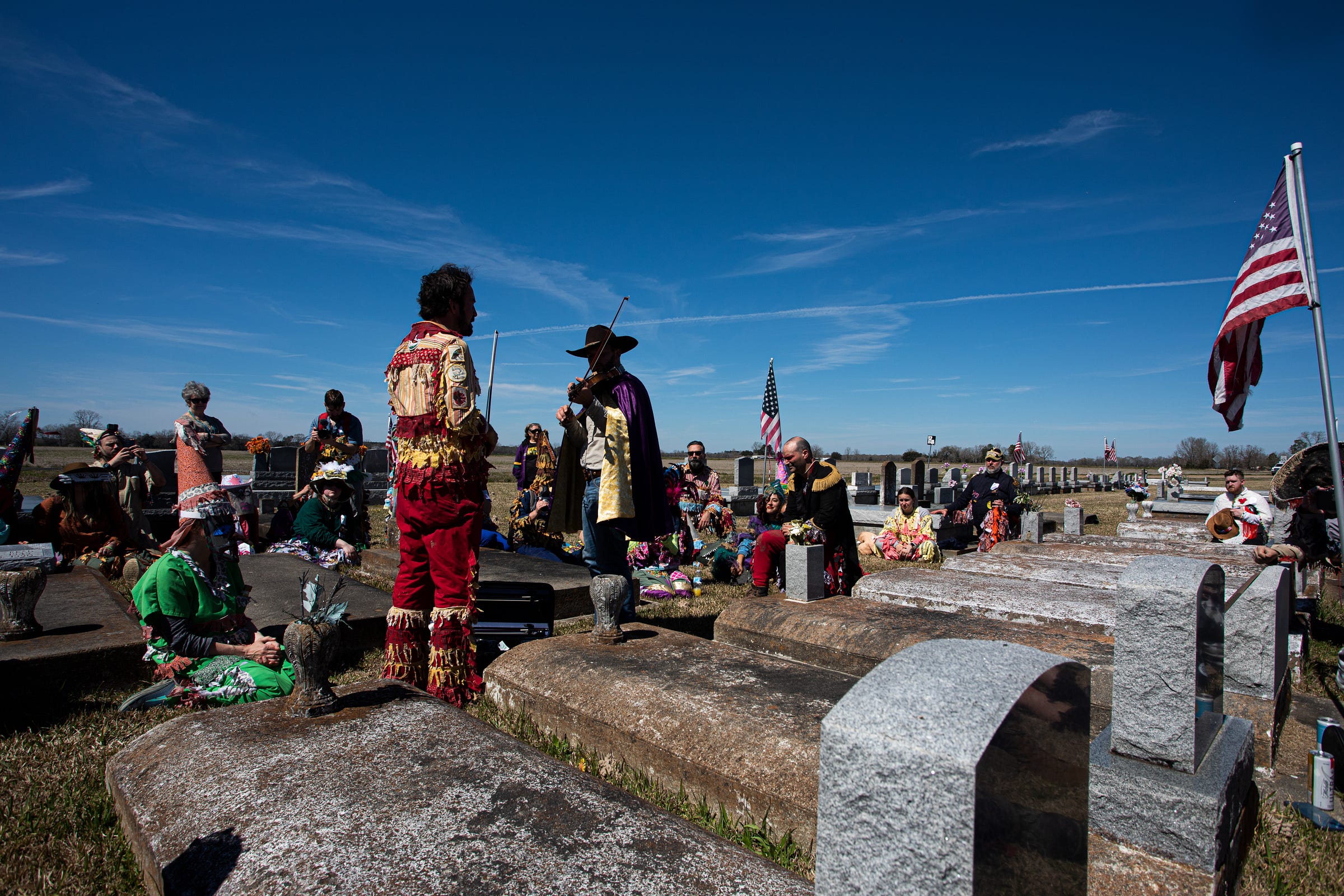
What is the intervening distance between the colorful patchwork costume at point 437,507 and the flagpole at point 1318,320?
4.81 meters

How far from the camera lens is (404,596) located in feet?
12.2

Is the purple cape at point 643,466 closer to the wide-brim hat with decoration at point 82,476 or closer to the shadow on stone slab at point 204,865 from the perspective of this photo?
the shadow on stone slab at point 204,865

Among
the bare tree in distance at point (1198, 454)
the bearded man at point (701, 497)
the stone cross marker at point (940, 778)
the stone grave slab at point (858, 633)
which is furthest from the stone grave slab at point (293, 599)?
the bare tree in distance at point (1198, 454)

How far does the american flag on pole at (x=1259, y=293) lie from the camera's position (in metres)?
4.63

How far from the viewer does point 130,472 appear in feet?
27.9

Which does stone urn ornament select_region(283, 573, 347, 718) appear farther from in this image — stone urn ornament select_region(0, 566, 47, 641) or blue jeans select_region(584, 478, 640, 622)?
stone urn ornament select_region(0, 566, 47, 641)

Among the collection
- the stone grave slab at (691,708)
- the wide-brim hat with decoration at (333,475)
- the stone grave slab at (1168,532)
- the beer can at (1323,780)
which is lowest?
the beer can at (1323,780)

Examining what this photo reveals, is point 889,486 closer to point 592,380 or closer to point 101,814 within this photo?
point 592,380

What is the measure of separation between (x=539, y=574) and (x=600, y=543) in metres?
2.45

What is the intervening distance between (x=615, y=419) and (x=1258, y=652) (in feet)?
11.7

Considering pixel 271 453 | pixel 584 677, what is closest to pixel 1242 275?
pixel 584 677

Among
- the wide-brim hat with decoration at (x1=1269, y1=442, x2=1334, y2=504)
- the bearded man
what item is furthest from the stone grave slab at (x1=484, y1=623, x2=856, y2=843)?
the bearded man

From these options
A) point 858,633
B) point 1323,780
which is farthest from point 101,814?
point 1323,780

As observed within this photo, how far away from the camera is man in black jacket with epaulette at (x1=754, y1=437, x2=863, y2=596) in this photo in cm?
609
